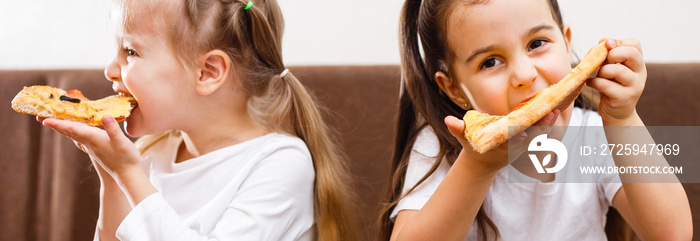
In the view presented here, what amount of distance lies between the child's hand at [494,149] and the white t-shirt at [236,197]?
0.45 meters

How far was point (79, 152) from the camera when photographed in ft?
5.80

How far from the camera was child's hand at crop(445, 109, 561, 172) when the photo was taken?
893mm

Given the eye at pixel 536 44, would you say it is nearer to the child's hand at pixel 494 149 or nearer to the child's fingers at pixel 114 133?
the child's hand at pixel 494 149

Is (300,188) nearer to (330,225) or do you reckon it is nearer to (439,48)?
(330,225)

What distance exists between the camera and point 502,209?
1.28 meters

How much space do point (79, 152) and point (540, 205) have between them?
131cm

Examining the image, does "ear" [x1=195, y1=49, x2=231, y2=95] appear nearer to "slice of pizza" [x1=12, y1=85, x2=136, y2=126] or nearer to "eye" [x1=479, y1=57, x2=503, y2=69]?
"slice of pizza" [x1=12, y1=85, x2=136, y2=126]

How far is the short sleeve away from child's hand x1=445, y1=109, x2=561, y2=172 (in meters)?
0.26

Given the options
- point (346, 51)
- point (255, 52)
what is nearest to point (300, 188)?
point (255, 52)

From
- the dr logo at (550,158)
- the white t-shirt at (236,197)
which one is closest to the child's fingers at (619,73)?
the dr logo at (550,158)

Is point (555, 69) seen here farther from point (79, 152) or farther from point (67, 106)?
point (79, 152)

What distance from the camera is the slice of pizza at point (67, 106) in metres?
1.17

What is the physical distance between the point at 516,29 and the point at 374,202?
804 millimetres

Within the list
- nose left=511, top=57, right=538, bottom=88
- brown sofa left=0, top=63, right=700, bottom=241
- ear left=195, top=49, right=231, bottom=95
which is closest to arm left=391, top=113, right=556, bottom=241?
nose left=511, top=57, right=538, bottom=88
